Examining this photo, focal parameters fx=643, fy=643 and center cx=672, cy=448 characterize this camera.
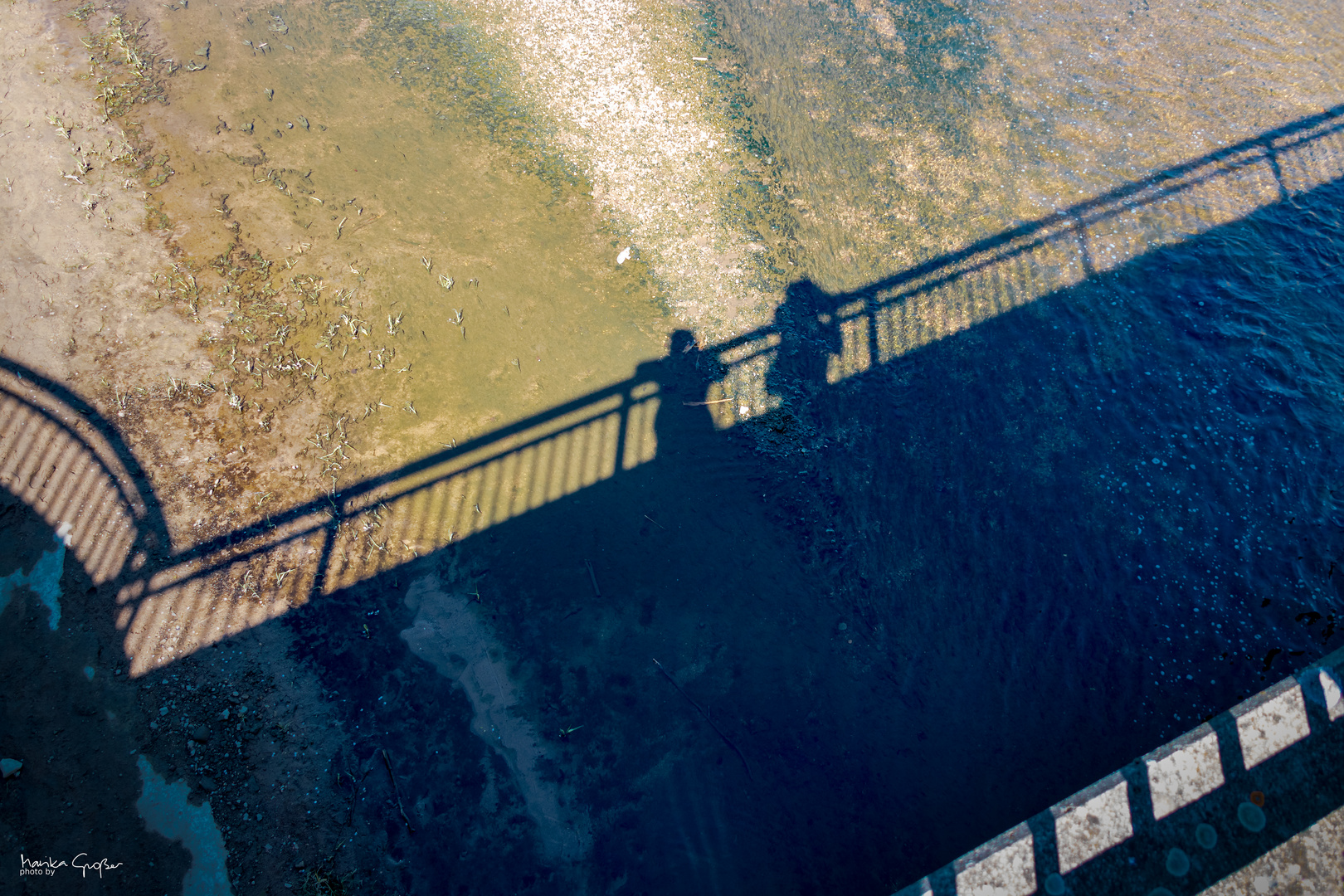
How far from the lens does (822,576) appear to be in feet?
16.3

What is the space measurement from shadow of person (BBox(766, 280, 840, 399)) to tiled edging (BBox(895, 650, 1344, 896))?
342 cm

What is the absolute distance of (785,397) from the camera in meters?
5.61

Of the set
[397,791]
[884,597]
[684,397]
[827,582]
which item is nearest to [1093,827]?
[884,597]

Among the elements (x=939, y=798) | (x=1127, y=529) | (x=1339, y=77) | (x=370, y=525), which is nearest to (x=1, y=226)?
(x=370, y=525)

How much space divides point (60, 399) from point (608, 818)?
536 centimetres

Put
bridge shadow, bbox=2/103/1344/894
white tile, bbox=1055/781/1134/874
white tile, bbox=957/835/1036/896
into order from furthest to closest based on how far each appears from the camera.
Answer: bridge shadow, bbox=2/103/1344/894 < white tile, bbox=1055/781/1134/874 < white tile, bbox=957/835/1036/896

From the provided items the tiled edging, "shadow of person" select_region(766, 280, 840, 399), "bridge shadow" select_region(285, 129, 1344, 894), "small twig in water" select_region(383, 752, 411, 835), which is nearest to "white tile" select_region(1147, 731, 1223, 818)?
the tiled edging

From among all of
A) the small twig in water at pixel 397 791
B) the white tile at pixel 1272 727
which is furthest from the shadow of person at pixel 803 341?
the small twig in water at pixel 397 791

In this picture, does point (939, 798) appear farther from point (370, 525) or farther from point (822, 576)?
point (370, 525)

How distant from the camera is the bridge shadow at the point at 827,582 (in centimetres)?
425

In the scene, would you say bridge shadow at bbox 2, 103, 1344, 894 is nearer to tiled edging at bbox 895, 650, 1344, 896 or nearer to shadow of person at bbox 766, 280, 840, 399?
shadow of person at bbox 766, 280, 840, 399

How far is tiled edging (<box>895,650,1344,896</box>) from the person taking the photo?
11.4 ft

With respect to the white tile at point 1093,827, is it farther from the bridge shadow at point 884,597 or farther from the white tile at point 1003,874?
the bridge shadow at point 884,597

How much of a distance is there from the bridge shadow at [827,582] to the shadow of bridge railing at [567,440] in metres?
0.03
